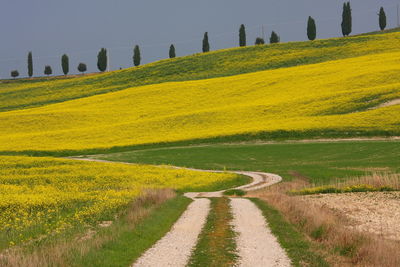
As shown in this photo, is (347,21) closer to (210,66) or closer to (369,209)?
(210,66)

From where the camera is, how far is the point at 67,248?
12.9 meters

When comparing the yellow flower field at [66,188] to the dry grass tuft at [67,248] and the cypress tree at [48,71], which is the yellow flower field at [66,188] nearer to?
the dry grass tuft at [67,248]

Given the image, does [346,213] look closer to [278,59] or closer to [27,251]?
[27,251]

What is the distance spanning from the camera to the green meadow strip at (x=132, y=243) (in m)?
12.6

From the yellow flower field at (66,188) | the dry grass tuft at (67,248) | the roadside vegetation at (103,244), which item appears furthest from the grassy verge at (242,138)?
the dry grass tuft at (67,248)

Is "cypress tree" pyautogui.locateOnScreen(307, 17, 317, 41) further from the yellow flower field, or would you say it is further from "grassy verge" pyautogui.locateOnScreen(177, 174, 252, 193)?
the yellow flower field

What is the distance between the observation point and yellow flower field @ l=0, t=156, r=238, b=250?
18.1m

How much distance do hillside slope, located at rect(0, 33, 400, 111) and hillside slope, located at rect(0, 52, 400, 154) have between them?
12106mm

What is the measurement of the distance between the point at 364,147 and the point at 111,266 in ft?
136

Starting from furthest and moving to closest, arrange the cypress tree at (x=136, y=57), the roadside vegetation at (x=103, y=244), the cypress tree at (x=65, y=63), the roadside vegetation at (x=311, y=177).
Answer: the cypress tree at (x=65, y=63) → the cypress tree at (x=136, y=57) → the roadside vegetation at (x=311, y=177) → the roadside vegetation at (x=103, y=244)

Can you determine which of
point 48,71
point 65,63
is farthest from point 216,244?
point 48,71

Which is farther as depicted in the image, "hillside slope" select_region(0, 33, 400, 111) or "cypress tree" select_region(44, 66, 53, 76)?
"cypress tree" select_region(44, 66, 53, 76)

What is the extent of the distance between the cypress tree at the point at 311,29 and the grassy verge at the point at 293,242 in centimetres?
13226

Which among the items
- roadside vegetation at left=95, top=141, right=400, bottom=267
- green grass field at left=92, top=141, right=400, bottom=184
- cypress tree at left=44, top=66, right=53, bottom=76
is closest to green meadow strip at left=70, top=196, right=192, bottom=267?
roadside vegetation at left=95, top=141, right=400, bottom=267
